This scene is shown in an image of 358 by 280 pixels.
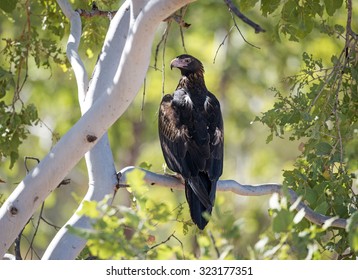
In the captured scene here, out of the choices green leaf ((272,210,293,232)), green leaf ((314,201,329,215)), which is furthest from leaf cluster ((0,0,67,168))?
green leaf ((272,210,293,232))

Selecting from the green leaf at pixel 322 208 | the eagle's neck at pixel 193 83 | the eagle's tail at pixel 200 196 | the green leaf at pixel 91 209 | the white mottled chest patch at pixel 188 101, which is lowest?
the green leaf at pixel 91 209

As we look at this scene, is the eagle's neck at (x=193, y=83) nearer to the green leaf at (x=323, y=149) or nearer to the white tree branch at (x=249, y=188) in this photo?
the white tree branch at (x=249, y=188)

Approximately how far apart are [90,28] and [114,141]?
6636 millimetres

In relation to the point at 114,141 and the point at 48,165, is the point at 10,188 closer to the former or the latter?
the point at 114,141

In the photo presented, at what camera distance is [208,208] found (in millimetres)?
6344

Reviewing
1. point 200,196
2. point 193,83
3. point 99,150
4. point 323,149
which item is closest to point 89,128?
point 99,150

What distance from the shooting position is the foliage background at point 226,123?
3.51m

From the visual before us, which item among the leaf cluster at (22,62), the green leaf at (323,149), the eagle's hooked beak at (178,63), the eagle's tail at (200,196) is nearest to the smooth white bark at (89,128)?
the green leaf at (323,149)

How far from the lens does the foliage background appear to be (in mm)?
3512

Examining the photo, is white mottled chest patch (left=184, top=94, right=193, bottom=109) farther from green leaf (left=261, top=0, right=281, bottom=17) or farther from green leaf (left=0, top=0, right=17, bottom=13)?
green leaf (left=0, top=0, right=17, bottom=13)

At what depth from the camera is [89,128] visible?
486 centimetres

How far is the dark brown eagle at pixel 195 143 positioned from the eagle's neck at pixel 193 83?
0.49 feet

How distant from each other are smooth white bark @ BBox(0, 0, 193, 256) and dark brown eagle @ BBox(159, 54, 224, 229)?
160 centimetres

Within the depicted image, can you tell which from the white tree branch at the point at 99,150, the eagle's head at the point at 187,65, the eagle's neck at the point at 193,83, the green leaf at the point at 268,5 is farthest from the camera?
the eagle's head at the point at 187,65
